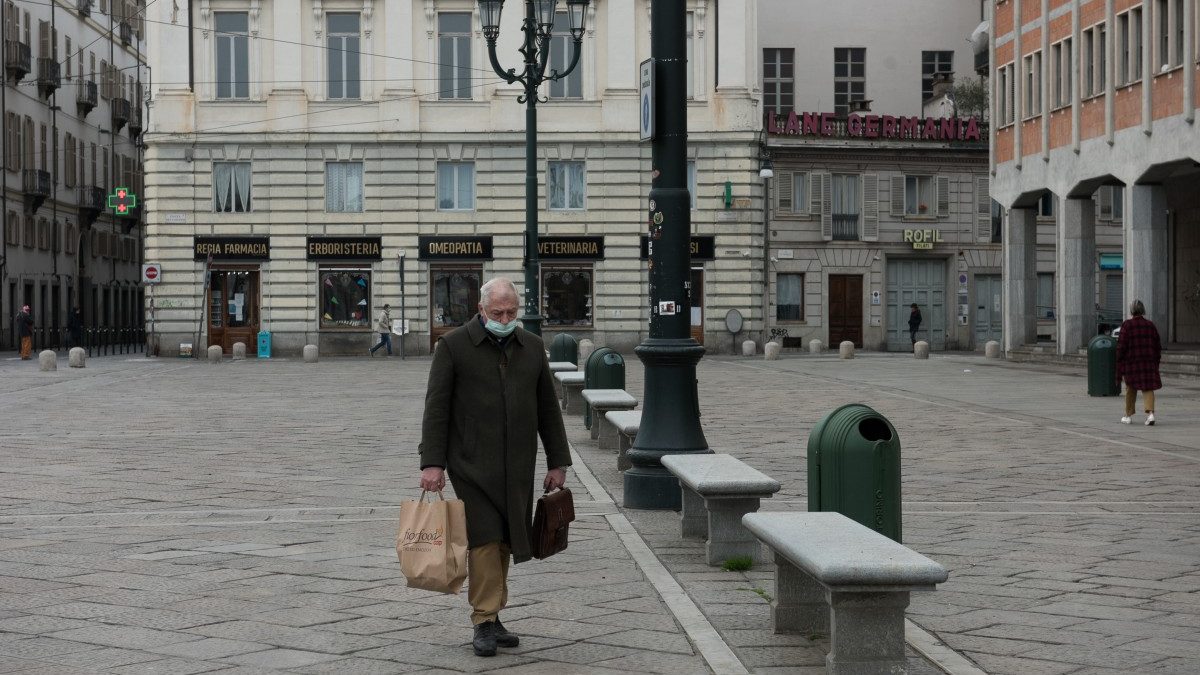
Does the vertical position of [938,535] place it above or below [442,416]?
below

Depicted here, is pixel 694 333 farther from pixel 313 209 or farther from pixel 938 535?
pixel 938 535

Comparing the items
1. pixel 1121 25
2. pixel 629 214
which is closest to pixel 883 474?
pixel 1121 25

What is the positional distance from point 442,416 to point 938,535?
14.5 ft

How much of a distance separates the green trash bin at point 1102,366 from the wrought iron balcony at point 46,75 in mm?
46387

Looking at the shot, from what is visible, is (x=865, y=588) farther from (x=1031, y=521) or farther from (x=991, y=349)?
(x=991, y=349)

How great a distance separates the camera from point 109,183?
73.1 m

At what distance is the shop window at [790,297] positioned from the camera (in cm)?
5662

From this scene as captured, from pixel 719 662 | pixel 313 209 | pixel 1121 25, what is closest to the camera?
pixel 719 662

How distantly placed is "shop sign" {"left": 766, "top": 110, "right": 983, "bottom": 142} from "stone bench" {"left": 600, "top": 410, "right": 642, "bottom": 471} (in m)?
41.3

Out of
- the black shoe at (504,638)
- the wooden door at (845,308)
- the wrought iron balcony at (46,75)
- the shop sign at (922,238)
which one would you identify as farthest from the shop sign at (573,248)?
the black shoe at (504,638)

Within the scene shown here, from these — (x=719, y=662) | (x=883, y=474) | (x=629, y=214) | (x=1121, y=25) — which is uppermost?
(x=1121, y=25)

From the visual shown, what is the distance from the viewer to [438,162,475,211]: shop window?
4778cm

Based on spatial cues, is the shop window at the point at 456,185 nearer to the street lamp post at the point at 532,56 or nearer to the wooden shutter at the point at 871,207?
the wooden shutter at the point at 871,207

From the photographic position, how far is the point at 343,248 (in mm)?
47438
